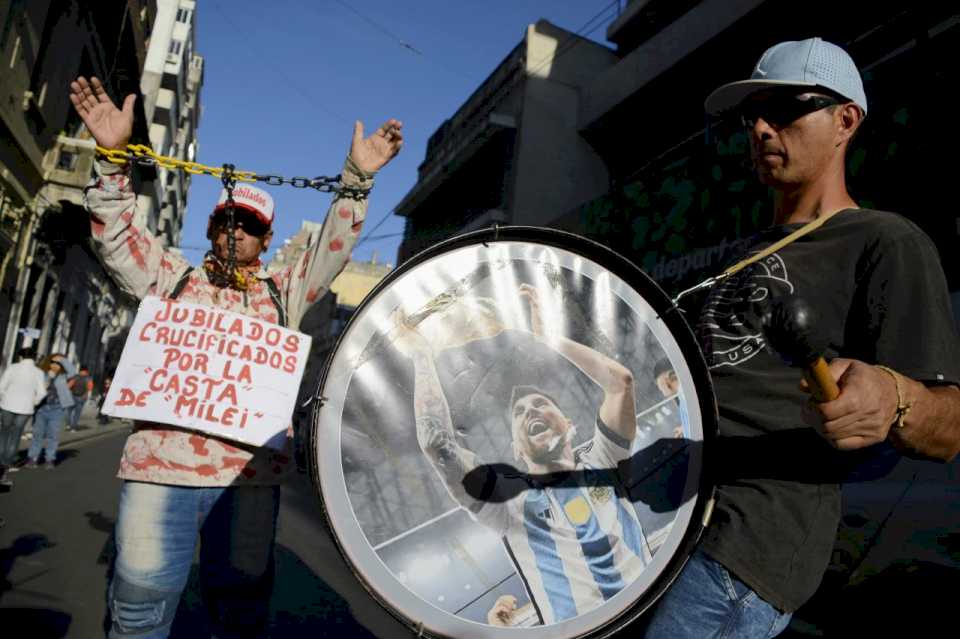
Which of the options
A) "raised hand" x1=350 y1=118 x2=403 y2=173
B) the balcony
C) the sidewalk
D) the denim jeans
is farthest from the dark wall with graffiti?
the balcony

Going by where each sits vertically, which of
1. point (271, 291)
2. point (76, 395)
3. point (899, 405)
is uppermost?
point (76, 395)

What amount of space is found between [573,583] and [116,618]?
1641mm

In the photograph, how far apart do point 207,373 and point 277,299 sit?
362 mm

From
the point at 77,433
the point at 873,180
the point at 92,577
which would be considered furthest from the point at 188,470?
the point at 77,433

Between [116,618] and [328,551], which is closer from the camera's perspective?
[116,618]

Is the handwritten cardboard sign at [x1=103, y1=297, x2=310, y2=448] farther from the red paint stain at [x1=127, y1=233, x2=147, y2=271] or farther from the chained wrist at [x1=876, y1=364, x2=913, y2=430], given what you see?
the chained wrist at [x1=876, y1=364, x2=913, y2=430]

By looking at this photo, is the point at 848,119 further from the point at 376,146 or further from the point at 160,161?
the point at 160,161

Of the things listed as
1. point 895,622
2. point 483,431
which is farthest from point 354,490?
point 895,622

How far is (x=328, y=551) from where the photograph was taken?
5801mm

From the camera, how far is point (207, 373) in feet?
7.29

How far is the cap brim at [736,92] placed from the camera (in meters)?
1.49

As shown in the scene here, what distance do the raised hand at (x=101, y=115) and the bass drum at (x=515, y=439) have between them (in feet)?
5.02

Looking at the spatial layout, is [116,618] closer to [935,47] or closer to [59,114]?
[935,47]

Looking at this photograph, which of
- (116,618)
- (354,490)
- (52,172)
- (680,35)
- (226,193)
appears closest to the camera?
(354,490)
